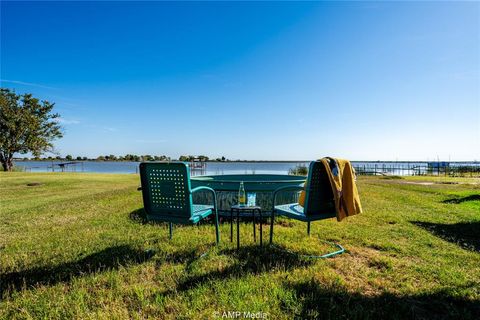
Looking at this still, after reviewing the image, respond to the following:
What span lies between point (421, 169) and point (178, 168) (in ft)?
127

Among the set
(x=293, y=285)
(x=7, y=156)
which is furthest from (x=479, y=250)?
(x=7, y=156)

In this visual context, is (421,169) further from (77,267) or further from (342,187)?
(77,267)

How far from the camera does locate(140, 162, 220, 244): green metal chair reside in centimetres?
309

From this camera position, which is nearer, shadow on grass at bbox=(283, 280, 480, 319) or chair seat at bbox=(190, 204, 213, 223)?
shadow on grass at bbox=(283, 280, 480, 319)

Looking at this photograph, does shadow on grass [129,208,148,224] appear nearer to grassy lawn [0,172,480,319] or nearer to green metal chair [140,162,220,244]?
grassy lawn [0,172,480,319]

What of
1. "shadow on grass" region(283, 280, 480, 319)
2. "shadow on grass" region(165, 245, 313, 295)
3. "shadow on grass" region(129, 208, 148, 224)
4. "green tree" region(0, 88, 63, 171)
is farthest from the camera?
"green tree" region(0, 88, 63, 171)

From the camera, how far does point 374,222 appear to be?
17.2 ft

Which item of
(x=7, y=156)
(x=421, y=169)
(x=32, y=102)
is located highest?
(x=32, y=102)

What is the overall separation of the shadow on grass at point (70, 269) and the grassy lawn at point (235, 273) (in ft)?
0.04

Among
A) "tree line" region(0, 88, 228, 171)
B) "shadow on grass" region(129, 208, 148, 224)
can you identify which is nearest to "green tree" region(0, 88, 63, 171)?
"tree line" region(0, 88, 228, 171)

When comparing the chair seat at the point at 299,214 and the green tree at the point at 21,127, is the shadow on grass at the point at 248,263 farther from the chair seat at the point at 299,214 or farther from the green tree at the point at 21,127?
the green tree at the point at 21,127

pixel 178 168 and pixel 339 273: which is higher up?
pixel 178 168

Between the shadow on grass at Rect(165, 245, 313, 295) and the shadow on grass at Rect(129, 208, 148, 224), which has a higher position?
the shadow on grass at Rect(129, 208, 148, 224)

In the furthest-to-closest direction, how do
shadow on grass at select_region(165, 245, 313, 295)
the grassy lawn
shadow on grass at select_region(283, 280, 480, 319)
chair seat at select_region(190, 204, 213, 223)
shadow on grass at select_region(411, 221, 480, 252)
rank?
1. shadow on grass at select_region(411, 221, 480, 252)
2. chair seat at select_region(190, 204, 213, 223)
3. shadow on grass at select_region(165, 245, 313, 295)
4. the grassy lawn
5. shadow on grass at select_region(283, 280, 480, 319)
